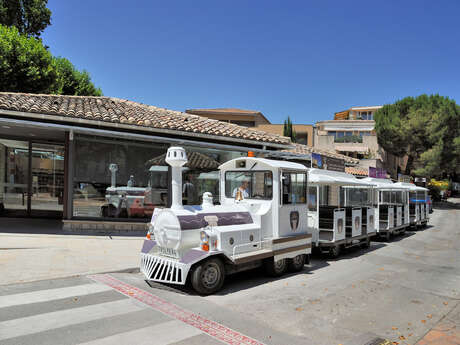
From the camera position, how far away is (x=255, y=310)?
5.21 meters

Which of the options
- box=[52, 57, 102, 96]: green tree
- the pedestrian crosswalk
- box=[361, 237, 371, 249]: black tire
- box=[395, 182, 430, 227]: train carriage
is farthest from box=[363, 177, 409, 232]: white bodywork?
box=[52, 57, 102, 96]: green tree

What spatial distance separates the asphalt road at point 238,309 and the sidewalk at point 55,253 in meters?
0.46

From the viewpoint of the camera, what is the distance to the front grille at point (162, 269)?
5.84 metres

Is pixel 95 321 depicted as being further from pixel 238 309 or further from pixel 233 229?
pixel 233 229

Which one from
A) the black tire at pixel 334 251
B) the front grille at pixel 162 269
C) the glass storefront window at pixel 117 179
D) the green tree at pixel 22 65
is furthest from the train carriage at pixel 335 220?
the green tree at pixel 22 65

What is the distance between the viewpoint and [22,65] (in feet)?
62.6

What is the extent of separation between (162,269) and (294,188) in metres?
3.39

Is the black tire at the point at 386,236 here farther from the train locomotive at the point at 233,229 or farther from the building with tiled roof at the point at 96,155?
the train locomotive at the point at 233,229

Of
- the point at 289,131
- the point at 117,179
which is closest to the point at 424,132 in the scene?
the point at 289,131

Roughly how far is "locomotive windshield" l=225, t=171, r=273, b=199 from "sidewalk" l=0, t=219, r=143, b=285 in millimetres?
2710


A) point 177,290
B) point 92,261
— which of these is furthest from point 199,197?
point 177,290

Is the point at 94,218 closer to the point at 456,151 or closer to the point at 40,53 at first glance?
the point at 40,53

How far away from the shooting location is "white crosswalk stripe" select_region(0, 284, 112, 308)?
198 inches

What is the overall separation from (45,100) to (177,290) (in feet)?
29.3
